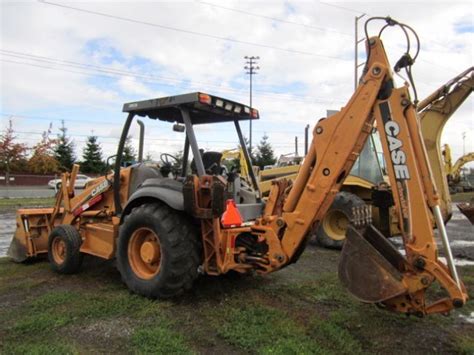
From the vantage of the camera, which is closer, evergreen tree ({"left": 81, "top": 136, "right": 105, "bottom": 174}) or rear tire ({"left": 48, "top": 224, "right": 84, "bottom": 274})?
rear tire ({"left": 48, "top": 224, "right": 84, "bottom": 274})

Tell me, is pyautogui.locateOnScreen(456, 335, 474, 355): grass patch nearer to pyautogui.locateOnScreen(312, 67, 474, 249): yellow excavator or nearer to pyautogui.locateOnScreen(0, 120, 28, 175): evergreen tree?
pyautogui.locateOnScreen(312, 67, 474, 249): yellow excavator

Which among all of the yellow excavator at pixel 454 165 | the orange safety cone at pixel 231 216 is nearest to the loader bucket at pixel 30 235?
the orange safety cone at pixel 231 216

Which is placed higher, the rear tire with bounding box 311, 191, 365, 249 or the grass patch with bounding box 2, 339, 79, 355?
the rear tire with bounding box 311, 191, 365, 249

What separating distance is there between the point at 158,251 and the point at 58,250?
2.09 meters

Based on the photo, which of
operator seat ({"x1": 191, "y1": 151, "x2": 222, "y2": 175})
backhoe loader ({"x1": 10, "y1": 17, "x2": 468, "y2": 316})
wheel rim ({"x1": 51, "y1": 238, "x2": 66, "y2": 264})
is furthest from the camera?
wheel rim ({"x1": 51, "y1": 238, "x2": 66, "y2": 264})

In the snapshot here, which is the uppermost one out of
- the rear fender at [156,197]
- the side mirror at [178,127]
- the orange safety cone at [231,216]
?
the side mirror at [178,127]

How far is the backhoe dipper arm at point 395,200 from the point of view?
3588 millimetres

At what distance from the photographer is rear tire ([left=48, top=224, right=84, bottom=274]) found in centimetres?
597

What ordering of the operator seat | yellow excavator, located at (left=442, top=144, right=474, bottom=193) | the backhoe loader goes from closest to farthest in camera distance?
the backhoe loader → the operator seat → yellow excavator, located at (left=442, top=144, right=474, bottom=193)

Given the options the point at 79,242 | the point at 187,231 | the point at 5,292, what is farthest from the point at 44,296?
the point at 187,231

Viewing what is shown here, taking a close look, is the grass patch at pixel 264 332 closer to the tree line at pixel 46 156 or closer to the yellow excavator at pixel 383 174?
the yellow excavator at pixel 383 174

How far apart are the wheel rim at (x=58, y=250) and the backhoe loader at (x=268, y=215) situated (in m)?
0.02

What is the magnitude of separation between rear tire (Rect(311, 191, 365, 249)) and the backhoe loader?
278 cm

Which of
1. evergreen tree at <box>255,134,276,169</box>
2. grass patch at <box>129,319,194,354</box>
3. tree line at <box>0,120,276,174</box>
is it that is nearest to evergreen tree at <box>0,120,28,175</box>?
tree line at <box>0,120,276,174</box>
